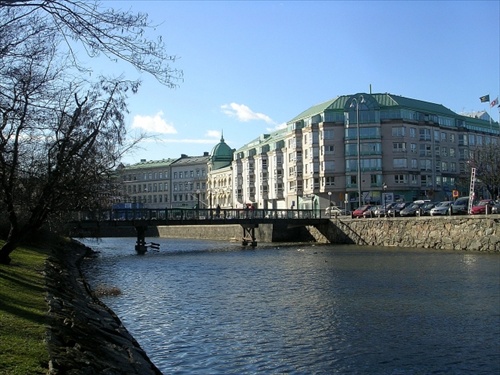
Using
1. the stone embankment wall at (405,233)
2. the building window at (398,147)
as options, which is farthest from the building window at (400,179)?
the stone embankment wall at (405,233)

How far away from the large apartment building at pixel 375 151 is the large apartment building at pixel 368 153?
0.57ft

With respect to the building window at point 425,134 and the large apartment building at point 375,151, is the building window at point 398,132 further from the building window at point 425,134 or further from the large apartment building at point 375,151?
the building window at point 425,134

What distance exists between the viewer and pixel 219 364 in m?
14.9

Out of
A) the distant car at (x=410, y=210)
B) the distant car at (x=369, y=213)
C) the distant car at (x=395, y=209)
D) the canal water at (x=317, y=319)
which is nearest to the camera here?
the canal water at (x=317, y=319)

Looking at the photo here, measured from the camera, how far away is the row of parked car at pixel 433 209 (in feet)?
194

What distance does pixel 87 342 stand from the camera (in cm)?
1299

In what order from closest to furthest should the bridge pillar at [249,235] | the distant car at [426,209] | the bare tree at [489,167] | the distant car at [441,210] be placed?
1. the distant car at [441,210]
2. the distant car at [426,209]
3. the bridge pillar at [249,235]
4. the bare tree at [489,167]

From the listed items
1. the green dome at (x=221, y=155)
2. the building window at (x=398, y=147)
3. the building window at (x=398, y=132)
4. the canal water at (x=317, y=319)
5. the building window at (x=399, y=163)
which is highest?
the green dome at (x=221, y=155)

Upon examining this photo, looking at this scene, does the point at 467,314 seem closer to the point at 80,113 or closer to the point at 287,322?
the point at 287,322

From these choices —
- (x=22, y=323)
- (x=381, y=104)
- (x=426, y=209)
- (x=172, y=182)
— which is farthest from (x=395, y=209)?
(x=172, y=182)

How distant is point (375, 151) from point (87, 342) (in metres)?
93.7

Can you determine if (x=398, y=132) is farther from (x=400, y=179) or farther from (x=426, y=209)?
(x=426, y=209)

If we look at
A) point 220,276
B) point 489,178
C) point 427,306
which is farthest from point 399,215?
point 427,306

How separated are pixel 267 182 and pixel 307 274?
93681 millimetres
